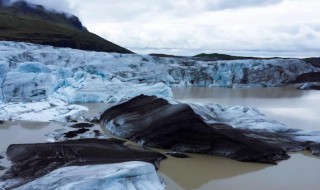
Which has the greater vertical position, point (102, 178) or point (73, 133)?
point (102, 178)

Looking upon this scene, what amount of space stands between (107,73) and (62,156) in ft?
73.0

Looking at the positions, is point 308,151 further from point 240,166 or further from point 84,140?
point 84,140

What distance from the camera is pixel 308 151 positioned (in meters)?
12.2

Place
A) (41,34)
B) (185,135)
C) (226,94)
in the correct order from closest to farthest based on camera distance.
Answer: (185,135) → (226,94) → (41,34)

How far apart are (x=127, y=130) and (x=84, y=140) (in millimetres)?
2110

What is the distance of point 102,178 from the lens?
23.6ft

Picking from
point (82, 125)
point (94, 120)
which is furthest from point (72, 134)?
point (94, 120)

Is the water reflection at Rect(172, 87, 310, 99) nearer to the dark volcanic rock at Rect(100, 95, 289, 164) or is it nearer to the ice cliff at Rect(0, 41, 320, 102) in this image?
the ice cliff at Rect(0, 41, 320, 102)

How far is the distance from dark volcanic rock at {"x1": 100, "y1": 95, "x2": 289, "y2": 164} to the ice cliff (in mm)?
8447

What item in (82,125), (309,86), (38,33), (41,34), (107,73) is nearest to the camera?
(82,125)

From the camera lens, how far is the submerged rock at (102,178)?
714cm

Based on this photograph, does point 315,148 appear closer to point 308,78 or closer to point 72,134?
point 72,134

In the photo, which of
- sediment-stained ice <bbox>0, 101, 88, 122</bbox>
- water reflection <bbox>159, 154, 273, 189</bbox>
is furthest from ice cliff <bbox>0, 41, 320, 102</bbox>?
water reflection <bbox>159, 154, 273, 189</bbox>

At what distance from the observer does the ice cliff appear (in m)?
21.4
